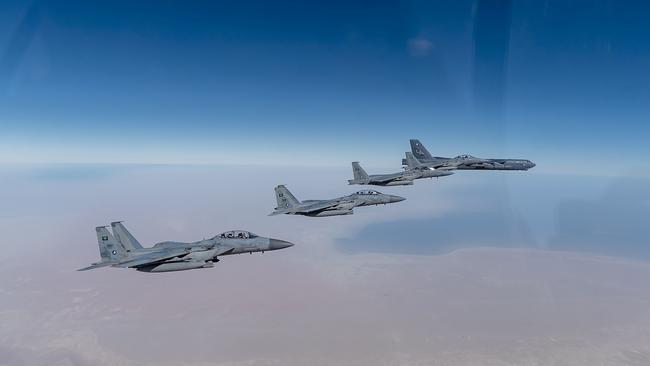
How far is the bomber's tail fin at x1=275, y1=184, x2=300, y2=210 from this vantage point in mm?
23766

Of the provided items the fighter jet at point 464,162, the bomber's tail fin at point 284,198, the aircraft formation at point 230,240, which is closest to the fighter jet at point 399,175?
the aircraft formation at point 230,240

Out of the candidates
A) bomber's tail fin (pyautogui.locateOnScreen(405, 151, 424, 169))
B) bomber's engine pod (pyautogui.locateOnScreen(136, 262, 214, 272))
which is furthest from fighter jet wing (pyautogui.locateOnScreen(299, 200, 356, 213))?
bomber's engine pod (pyautogui.locateOnScreen(136, 262, 214, 272))

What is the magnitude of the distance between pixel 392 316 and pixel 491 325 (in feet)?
56.6

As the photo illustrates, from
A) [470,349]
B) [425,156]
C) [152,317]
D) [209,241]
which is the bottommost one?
[470,349]

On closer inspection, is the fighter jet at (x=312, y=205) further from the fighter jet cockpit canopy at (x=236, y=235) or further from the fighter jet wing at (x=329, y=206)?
the fighter jet cockpit canopy at (x=236, y=235)

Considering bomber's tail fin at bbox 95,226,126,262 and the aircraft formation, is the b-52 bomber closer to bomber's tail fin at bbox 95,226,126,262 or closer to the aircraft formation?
the aircraft formation

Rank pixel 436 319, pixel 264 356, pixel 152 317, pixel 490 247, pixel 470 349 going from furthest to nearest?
pixel 490 247 → pixel 436 319 → pixel 152 317 → pixel 470 349 → pixel 264 356

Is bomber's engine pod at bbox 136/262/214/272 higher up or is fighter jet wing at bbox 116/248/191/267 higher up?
fighter jet wing at bbox 116/248/191/267

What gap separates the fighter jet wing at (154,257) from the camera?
13.9 metres

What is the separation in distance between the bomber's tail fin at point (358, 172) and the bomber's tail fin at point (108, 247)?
62.7 feet

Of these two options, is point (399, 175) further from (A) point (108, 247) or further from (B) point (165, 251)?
(A) point (108, 247)

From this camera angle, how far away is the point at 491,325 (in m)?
53.8

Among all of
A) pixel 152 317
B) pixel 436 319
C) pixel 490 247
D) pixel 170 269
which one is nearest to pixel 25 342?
pixel 152 317

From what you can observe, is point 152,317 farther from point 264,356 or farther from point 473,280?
point 473,280
